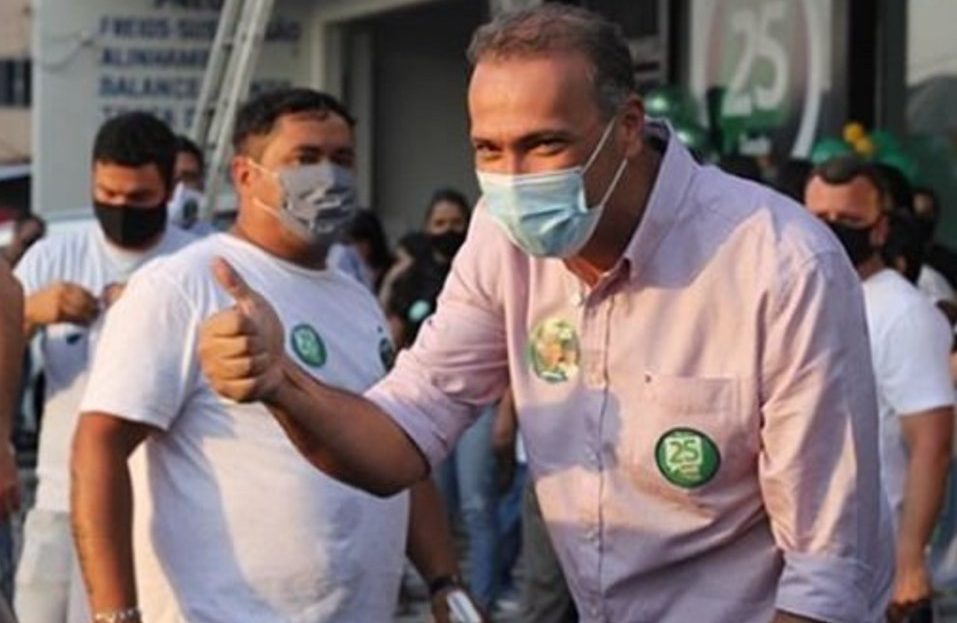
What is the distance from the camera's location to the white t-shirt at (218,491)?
4953mm

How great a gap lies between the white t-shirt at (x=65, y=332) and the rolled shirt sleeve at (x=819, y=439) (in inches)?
142

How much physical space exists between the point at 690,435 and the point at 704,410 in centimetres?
5

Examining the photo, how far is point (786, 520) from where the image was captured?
3.55 m

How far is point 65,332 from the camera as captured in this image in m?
6.97

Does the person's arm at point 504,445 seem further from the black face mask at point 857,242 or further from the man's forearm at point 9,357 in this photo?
the man's forearm at point 9,357

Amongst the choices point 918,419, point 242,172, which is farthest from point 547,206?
point 918,419

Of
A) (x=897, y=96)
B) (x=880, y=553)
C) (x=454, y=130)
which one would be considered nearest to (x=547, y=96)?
(x=880, y=553)

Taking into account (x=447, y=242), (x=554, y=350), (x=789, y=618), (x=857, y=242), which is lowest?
(x=447, y=242)

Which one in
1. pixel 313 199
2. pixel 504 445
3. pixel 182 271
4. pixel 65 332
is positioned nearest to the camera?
pixel 182 271

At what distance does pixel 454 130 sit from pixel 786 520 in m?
18.3

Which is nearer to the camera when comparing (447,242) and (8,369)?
(8,369)

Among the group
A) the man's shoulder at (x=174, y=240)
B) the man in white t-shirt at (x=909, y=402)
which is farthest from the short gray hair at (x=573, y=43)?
the man's shoulder at (x=174, y=240)

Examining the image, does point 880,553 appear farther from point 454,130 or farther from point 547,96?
point 454,130

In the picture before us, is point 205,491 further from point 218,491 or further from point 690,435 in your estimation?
point 690,435
